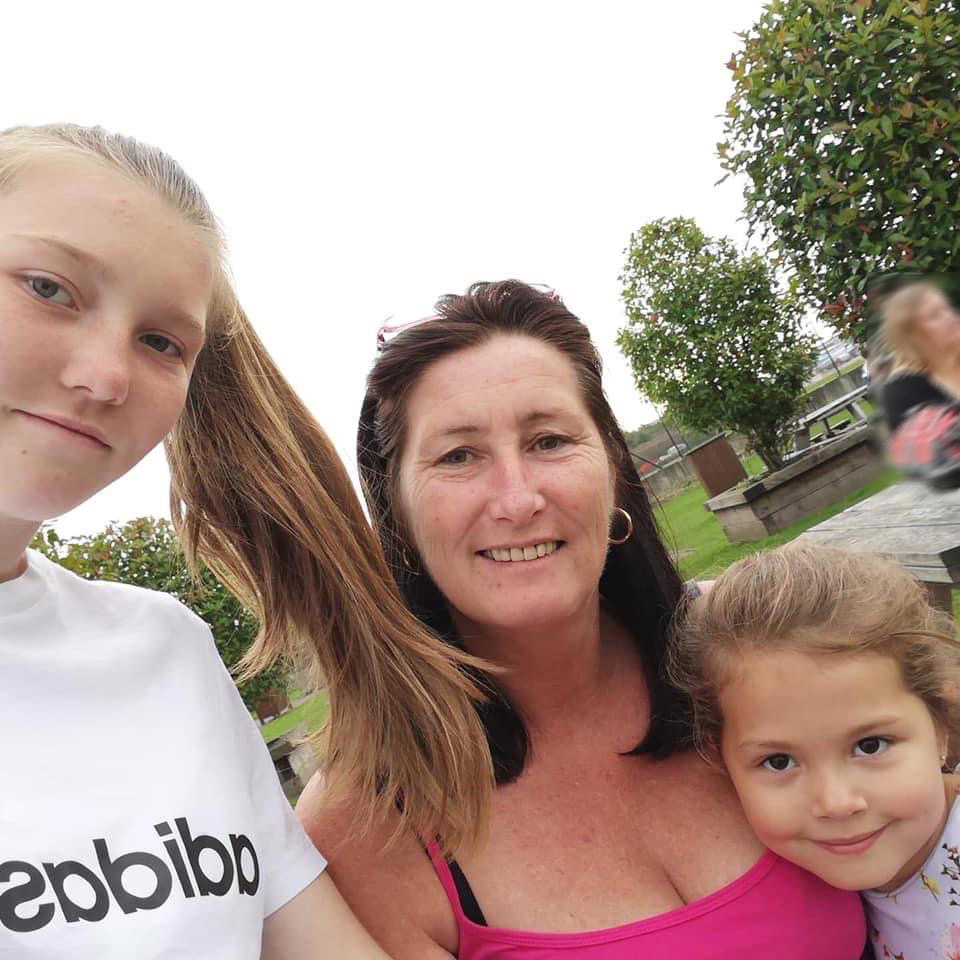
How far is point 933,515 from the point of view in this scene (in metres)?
3.60

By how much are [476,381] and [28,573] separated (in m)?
1.07

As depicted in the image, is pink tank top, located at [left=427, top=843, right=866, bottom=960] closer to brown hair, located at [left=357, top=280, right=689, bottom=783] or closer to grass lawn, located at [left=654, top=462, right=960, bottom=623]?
brown hair, located at [left=357, top=280, right=689, bottom=783]

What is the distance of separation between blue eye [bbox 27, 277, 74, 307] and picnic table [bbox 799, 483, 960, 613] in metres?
2.18

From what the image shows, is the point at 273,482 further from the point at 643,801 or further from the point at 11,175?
the point at 643,801

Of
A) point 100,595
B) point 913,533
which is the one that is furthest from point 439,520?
point 913,533

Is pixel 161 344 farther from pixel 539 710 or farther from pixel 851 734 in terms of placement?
Answer: pixel 851 734

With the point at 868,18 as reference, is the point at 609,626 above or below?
below

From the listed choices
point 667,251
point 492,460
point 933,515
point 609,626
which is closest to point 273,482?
point 492,460

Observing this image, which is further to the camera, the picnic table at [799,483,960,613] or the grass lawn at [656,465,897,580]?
the grass lawn at [656,465,897,580]

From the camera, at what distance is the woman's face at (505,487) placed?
6.28 ft

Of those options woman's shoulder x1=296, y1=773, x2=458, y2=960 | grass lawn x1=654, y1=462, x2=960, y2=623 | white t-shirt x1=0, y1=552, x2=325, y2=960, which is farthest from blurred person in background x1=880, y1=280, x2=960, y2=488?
grass lawn x1=654, y1=462, x2=960, y2=623

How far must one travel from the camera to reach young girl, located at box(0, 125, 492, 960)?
1197mm

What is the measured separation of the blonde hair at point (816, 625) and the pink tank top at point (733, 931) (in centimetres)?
34

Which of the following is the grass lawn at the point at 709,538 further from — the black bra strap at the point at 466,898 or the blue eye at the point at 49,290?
the blue eye at the point at 49,290
